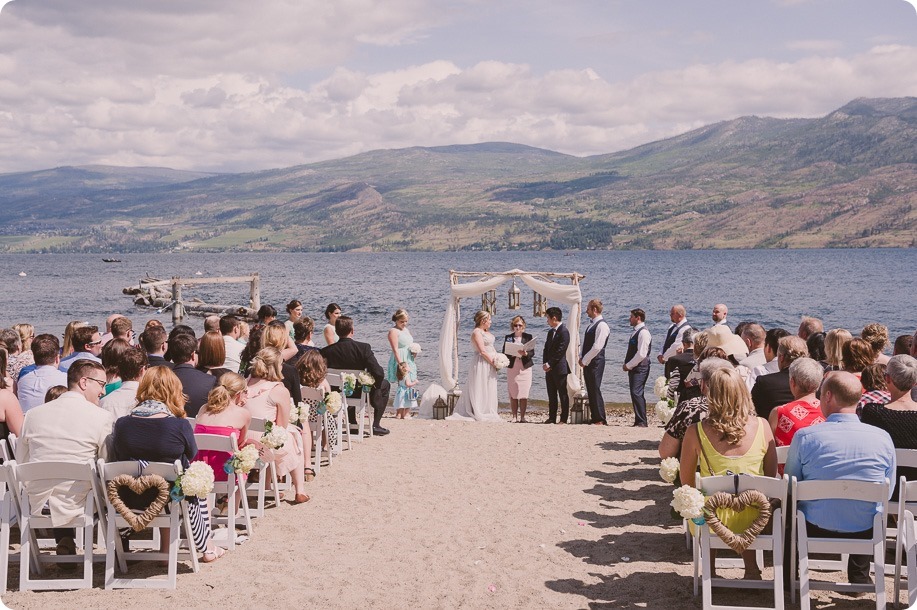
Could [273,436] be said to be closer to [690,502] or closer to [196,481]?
[196,481]

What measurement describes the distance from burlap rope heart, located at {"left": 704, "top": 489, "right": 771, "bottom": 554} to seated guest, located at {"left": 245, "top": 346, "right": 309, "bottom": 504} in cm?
410

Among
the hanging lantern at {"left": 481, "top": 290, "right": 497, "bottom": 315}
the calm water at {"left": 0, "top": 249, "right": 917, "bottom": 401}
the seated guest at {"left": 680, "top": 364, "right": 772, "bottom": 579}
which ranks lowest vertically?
the calm water at {"left": 0, "top": 249, "right": 917, "bottom": 401}

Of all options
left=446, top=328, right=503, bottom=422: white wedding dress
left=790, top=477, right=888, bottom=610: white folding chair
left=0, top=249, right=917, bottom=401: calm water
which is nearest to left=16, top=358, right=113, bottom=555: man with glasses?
left=790, top=477, right=888, bottom=610: white folding chair

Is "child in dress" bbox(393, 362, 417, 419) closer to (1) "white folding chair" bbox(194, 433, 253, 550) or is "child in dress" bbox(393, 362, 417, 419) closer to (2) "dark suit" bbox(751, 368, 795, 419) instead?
(1) "white folding chair" bbox(194, 433, 253, 550)

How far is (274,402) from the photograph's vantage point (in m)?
7.78

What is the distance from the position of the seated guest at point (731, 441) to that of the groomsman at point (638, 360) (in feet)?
23.2

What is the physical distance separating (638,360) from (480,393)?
270 cm

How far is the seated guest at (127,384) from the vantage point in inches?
265

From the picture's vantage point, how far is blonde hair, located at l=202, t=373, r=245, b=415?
6.83 metres

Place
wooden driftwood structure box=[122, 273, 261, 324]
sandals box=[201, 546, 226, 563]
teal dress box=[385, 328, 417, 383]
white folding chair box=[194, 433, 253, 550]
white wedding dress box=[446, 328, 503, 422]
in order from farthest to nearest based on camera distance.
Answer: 1. wooden driftwood structure box=[122, 273, 261, 324]
2. white wedding dress box=[446, 328, 503, 422]
3. teal dress box=[385, 328, 417, 383]
4. white folding chair box=[194, 433, 253, 550]
5. sandals box=[201, 546, 226, 563]

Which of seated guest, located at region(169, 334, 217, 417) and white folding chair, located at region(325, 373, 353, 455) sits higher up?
seated guest, located at region(169, 334, 217, 417)

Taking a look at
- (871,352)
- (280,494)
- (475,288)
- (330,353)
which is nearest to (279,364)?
(280,494)

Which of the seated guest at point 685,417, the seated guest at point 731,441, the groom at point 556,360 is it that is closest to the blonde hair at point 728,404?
the seated guest at point 731,441

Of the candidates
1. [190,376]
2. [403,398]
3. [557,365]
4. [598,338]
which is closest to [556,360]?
[557,365]
